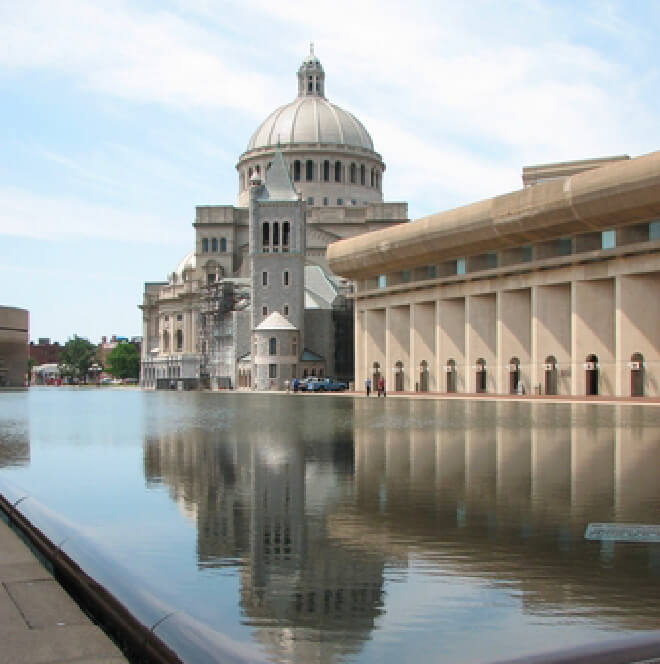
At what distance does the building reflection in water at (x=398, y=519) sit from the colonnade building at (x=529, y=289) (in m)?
33.6

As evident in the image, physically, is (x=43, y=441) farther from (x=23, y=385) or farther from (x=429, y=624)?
(x=23, y=385)

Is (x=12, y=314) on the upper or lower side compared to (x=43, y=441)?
upper

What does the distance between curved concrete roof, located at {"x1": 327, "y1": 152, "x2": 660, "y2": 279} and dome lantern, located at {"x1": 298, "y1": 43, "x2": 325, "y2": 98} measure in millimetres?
56127

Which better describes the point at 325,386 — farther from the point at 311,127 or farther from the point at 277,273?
the point at 311,127

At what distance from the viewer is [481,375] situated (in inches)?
2795

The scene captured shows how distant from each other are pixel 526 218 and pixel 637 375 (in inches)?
467

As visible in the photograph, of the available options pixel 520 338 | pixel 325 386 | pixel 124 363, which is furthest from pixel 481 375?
pixel 124 363

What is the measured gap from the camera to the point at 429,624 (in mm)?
6887

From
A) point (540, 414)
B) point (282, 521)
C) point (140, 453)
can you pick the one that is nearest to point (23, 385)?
point (540, 414)

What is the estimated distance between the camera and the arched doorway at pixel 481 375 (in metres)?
70.6

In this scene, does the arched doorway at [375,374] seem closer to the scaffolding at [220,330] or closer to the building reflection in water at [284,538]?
the scaffolding at [220,330]

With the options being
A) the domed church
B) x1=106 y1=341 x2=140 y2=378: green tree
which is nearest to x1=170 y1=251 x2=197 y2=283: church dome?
the domed church

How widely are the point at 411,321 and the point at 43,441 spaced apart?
181 ft

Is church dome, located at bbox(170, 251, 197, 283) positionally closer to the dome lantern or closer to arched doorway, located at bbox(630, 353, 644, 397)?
the dome lantern
